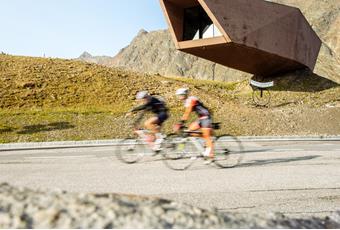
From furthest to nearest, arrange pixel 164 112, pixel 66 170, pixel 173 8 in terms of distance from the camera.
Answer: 1. pixel 173 8
2. pixel 164 112
3. pixel 66 170

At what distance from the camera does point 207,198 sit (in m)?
6.55

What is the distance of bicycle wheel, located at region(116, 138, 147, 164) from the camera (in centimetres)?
1084

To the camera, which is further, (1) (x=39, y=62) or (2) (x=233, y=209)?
(1) (x=39, y=62)

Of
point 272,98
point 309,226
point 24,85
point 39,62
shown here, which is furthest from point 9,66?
point 309,226

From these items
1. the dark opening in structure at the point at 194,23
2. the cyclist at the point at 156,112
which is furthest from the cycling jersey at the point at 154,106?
the dark opening in structure at the point at 194,23

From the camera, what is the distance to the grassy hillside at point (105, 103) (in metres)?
22.3

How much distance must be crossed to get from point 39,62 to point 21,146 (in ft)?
73.8

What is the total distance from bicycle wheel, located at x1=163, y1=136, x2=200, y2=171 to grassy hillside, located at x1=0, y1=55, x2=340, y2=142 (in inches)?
433

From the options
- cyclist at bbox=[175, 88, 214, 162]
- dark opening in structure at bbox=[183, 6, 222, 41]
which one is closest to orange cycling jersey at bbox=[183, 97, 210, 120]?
cyclist at bbox=[175, 88, 214, 162]

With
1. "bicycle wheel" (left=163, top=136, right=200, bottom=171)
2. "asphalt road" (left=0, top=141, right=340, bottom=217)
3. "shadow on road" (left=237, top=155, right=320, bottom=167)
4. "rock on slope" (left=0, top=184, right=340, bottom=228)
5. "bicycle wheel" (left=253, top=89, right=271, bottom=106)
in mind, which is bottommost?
"asphalt road" (left=0, top=141, right=340, bottom=217)

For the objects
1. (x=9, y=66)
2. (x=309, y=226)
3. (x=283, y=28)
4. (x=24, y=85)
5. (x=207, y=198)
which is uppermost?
(x=283, y=28)

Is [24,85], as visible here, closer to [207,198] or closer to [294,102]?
[294,102]

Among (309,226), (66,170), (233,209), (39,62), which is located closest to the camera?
(309,226)

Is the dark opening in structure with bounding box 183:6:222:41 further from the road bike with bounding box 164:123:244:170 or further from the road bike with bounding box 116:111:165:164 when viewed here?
the road bike with bounding box 164:123:244:170
